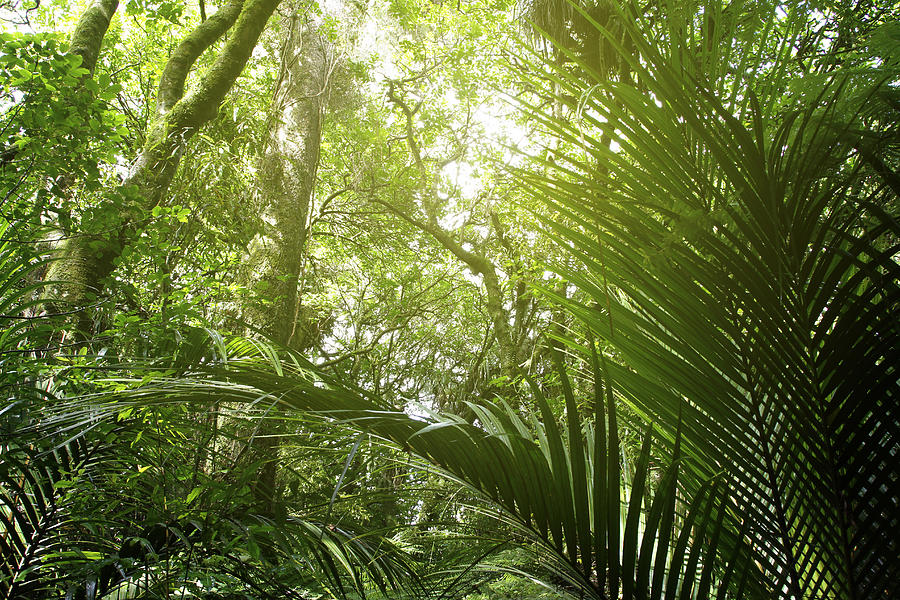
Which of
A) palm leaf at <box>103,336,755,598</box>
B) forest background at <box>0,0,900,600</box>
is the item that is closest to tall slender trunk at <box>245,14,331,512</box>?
forest background at <box>0,0,900,600</box>

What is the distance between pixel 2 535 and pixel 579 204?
182 cm

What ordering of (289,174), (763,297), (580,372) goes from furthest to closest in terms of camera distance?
(289,174)
(580,372)
(763,297)

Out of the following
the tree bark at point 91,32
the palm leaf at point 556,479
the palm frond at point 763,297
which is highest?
the tree bark at point 91,32

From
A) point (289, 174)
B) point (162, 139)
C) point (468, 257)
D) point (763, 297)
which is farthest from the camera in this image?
point (468, 257)

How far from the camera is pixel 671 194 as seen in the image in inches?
41.9

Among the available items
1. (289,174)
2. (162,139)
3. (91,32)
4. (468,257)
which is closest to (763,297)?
(162,139)

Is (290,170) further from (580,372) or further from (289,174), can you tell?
(580,372)

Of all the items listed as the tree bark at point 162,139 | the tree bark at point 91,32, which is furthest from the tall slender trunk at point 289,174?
the tree bark at point 91,32

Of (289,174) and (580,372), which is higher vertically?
(289,174)

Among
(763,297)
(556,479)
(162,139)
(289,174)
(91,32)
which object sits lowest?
(556,479)

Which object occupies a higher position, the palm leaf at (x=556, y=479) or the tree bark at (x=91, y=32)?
the tree bark at (x=91, y=32)

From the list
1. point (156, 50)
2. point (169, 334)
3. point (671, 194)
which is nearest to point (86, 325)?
point (169, 334)

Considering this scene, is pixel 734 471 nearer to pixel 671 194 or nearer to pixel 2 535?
pixel 671 194

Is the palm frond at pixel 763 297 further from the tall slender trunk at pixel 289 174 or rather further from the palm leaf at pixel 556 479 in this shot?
the tall slender trunk at pixel 289 174
